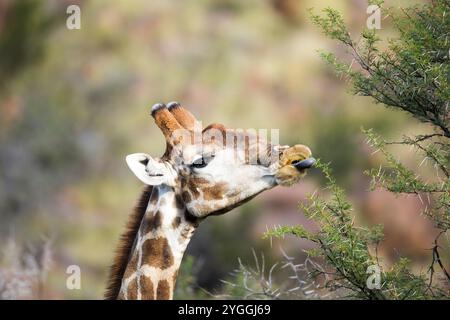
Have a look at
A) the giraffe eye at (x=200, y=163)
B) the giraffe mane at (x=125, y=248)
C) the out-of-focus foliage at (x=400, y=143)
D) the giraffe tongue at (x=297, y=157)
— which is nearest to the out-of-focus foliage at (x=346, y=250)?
the out-of-focus foliage at (x=400, y=143)

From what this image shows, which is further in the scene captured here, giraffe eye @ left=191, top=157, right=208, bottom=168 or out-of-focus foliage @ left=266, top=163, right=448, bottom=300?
giraffe eye @ left=191, top=157, right=208, bottom=168

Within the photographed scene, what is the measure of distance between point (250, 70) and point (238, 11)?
321 cm

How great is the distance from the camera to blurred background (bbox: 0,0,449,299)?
22734 mm

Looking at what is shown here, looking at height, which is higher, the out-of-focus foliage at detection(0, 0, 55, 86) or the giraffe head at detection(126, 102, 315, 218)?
the out-of-focus foliage at detection(0, 0, 55, 86)

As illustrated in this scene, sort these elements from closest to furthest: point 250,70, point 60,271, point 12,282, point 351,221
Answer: point 351,221 < point 12,282 < point 60,271 < point 250,70

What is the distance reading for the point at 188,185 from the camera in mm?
6828

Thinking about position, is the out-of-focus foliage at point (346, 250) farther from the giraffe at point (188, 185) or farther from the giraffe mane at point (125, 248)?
the giraffe mane at point (125, 248)

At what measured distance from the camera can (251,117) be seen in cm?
2831

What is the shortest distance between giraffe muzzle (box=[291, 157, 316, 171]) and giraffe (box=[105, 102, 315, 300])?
1 centimetres

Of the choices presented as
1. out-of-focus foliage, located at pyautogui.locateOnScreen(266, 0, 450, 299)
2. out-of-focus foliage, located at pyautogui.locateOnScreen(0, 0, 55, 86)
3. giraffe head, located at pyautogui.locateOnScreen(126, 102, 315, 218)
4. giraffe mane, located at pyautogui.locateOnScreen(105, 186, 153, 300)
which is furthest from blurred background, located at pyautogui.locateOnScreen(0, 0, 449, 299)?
giraffe head, located at pyautogui.locateOnScreen(126, 102, 315, 218)

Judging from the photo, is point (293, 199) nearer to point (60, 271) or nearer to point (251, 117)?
point (251, 117)

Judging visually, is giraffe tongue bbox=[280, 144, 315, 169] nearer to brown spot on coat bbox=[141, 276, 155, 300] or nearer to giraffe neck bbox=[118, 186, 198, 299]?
giraffe neck bbox=[118, 186, 198, 299]

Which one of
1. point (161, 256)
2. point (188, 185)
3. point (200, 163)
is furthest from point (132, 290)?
point (200, 163)
